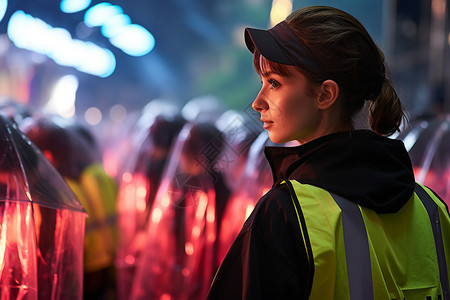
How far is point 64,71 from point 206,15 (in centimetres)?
183

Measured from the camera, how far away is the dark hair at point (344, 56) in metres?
0.95

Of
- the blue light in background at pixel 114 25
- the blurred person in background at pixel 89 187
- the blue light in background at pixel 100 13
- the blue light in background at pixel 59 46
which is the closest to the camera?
the blurred person in background at pixel 89 187

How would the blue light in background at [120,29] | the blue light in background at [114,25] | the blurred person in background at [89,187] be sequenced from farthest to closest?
the blue light in background at [114,25]
the blue light in background at [120,29]
the blurred person in background at [89,187]

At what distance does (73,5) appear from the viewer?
12.5 ft

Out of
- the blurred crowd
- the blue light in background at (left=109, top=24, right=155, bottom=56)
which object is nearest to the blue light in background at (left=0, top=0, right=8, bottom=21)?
the blurred crowd

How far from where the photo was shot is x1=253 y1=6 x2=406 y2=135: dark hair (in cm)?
95

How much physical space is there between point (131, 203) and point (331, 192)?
1813 millimetres

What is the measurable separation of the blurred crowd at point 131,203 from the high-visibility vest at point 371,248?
576mm

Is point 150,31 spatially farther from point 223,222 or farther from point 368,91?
point 368,91

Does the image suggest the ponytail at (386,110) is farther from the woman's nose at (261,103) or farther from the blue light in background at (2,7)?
the blue light in background at (2,7)

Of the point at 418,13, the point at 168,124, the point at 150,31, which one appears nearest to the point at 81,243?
the point at 168,124

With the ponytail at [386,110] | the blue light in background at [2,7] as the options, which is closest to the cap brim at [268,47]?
the ponytail at [386,110]

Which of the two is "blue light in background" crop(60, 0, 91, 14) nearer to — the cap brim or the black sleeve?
the cap brim

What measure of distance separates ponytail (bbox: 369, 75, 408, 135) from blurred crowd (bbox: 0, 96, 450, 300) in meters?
0.44
